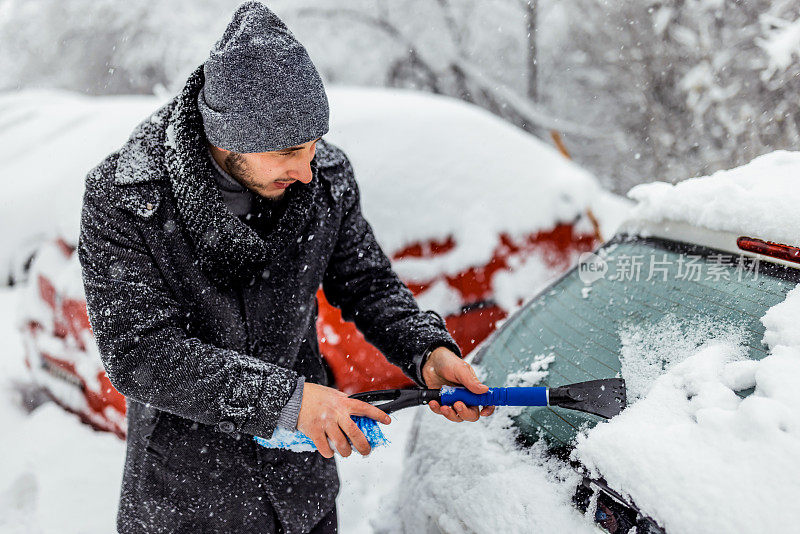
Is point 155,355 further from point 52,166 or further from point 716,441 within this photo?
point 52,166

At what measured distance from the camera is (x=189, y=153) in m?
1.52

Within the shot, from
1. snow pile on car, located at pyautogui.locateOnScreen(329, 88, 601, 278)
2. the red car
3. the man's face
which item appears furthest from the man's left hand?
snow pile on car, located at pyautogui.locateOnScreen(329, 88, 601, 278)

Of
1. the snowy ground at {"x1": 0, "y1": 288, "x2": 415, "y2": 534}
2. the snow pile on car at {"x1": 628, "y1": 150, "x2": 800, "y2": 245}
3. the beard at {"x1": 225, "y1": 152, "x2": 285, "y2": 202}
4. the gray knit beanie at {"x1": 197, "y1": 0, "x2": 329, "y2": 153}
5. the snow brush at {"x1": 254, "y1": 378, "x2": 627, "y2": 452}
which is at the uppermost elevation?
the snow pile on car at {"x1": 628, "y1": 150, "x2": 800, "y2": 245}

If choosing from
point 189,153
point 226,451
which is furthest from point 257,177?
point 226,451

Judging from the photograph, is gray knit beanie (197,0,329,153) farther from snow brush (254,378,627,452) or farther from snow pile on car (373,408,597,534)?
snow pile on car (373,408,597,534)

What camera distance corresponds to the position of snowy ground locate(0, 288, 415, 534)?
107 inches

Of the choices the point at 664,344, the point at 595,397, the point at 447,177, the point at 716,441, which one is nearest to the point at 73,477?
the point at 447,177

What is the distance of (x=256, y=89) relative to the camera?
1513mm

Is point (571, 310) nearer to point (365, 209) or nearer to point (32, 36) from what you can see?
point (365, 209)

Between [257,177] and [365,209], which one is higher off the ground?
[365,209]

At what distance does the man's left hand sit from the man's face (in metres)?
0.59

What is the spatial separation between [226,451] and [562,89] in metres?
12.9

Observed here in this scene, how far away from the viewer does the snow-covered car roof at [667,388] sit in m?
1.15

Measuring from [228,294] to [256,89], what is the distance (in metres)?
0.51
